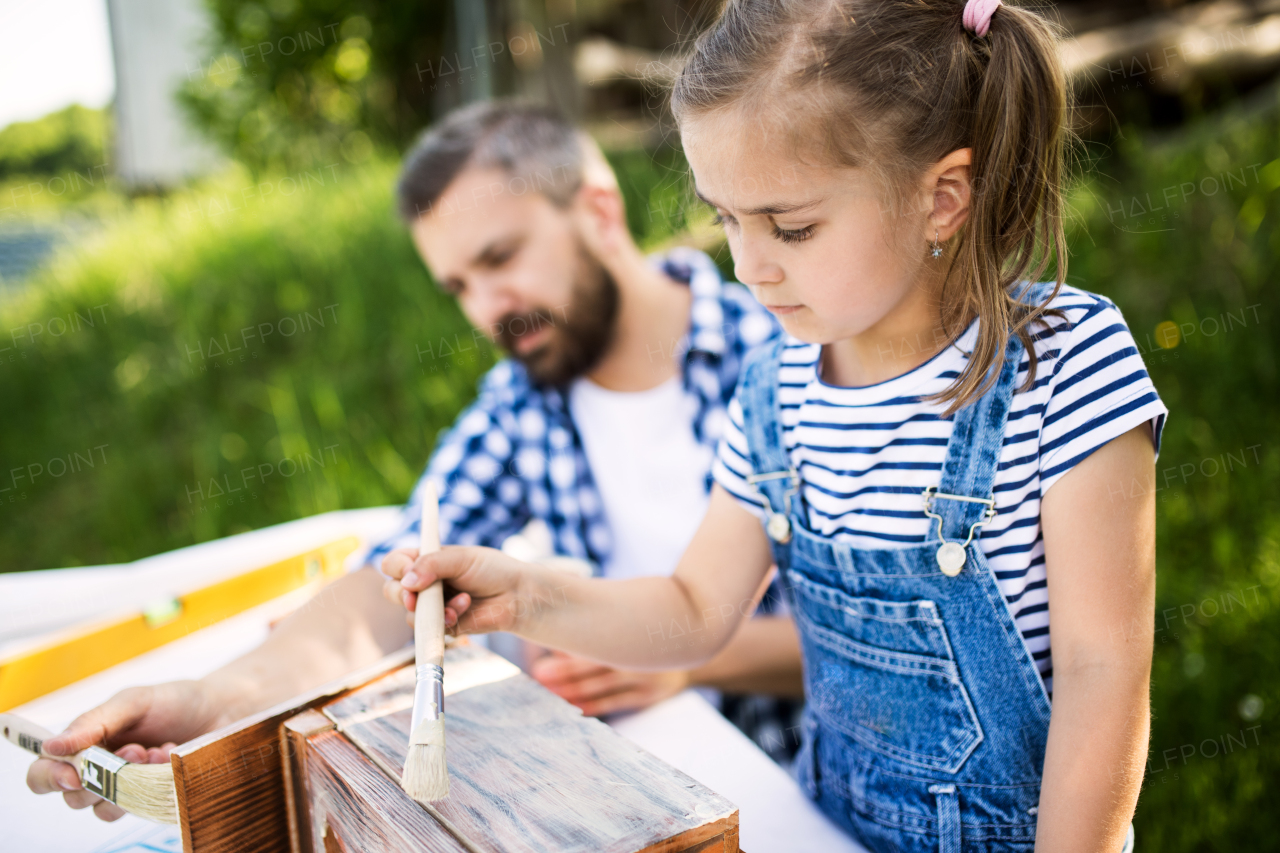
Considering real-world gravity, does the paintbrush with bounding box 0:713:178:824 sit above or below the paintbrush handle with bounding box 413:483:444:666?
below

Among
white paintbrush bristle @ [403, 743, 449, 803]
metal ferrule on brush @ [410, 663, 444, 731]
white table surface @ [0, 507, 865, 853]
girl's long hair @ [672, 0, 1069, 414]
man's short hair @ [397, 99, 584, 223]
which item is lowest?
white table surface @ [0, 507, 865, 853]

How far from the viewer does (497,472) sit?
5.63 feet

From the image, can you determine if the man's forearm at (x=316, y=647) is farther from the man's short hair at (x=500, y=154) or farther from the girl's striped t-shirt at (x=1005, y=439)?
the man's short hair at (x=500, y=154)

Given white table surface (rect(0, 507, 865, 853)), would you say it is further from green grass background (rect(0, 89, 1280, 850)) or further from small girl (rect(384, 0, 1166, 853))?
green grass background (rect(0, 89, 1280, 850))

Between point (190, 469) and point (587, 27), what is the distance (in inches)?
123

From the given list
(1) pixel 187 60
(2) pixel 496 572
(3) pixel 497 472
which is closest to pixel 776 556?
(2) pixel 496 572

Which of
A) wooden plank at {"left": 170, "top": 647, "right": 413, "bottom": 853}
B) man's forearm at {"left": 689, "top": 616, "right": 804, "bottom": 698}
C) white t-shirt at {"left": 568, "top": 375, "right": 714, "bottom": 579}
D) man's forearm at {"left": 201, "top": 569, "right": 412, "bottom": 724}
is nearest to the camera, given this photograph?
wooden plank at {"left": 170, "top": 647, "right": 413, "bottom": 853}

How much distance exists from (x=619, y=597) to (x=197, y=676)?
71 centimetres

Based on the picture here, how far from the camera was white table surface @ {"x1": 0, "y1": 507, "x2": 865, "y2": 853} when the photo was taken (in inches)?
39.8

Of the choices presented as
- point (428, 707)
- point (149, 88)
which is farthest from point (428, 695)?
point (149, 88)

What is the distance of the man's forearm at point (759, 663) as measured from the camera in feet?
4.83

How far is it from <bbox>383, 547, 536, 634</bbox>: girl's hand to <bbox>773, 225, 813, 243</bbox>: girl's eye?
438mm

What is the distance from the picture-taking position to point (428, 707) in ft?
2.44


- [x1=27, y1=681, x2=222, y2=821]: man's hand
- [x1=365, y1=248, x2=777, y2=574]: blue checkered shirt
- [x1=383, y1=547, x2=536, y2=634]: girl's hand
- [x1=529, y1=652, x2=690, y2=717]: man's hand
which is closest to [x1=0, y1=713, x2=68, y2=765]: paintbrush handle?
[x1=27, y1=681, x2=222, y2=821]: man's hand
